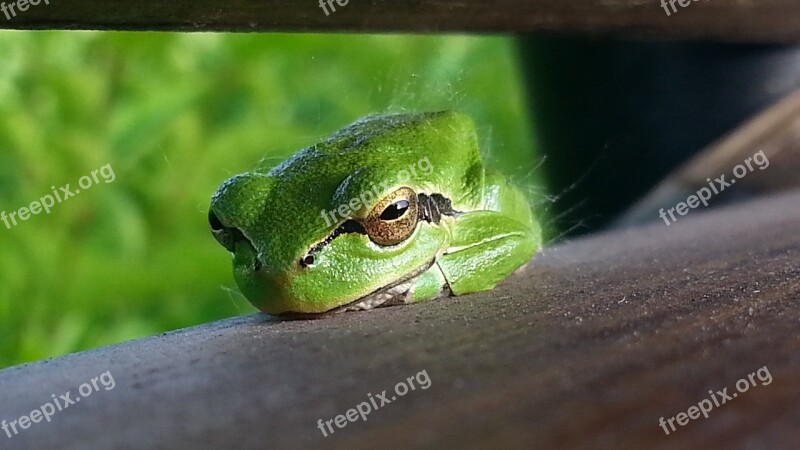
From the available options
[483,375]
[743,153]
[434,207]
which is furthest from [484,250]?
[743,153]

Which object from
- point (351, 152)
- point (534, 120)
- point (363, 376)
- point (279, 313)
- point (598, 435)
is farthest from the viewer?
point (534, 120)

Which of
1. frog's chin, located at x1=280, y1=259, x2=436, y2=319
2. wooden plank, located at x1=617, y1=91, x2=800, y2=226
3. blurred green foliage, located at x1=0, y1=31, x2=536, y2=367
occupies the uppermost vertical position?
blurred green foliage, located at x1=0, y1=31, x2=536, y2=367

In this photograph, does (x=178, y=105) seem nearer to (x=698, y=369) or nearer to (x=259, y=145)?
(x=259, y=145)

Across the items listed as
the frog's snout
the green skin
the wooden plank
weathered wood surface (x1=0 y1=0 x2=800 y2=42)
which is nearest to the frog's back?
the green skin

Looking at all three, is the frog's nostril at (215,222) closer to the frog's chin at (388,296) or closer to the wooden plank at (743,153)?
the frog's chin at (388,296)

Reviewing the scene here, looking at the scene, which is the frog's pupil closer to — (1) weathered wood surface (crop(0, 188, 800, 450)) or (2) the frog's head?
(2) the frog's head

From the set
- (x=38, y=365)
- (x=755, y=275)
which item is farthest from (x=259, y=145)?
(x=755, y=275)
